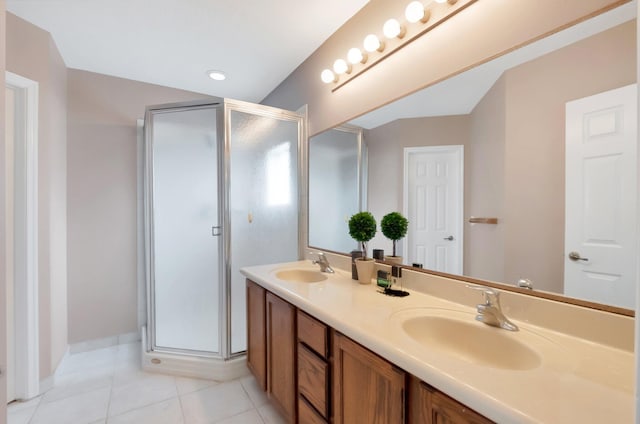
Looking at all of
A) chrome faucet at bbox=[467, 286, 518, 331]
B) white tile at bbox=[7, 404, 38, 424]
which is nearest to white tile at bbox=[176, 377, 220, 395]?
white tile at bbox=[7, 404, 38, 424]

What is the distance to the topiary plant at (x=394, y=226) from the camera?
4.68 feet

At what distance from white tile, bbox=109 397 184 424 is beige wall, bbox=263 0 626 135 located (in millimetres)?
2139

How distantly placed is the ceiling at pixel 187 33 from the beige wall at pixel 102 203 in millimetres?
239

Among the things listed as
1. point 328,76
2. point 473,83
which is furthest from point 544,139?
point 328,76

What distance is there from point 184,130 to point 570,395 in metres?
2.49

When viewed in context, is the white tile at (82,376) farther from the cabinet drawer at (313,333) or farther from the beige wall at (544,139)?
the beige wall at (544,139)

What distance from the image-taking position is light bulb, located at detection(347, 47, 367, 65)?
1.67 m

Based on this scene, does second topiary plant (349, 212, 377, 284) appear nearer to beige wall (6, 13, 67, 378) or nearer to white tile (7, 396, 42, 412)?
beige wall (6, 13, 67, 378)

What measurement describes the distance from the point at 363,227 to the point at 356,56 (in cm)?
105

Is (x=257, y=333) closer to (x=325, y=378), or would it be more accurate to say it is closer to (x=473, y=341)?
(x=325, y=378)

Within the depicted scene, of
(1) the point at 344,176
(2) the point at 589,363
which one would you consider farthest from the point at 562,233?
(1) the point at 344,176

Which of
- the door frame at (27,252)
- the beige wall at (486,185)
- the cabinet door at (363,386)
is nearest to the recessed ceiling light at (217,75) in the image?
the door frame at (27,252)

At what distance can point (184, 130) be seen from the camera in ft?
7.11

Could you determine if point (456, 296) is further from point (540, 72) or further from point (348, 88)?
point (348, 88)
